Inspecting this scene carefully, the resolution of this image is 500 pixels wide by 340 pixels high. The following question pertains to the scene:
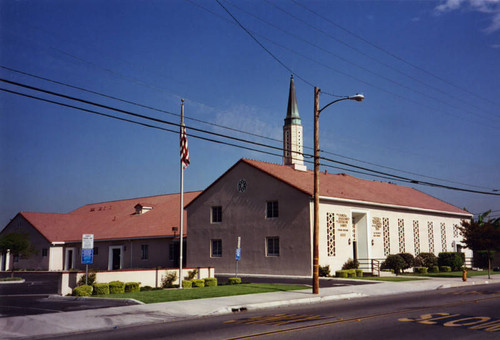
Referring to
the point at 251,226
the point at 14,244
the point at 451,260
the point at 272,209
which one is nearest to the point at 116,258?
the point at 14,244

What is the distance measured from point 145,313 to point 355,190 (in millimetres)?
28303

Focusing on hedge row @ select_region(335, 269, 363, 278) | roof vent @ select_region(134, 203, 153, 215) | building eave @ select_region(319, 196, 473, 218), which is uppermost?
roof vent @ select_region(134, 203, 153, 215)

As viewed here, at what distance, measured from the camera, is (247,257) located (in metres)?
37.3

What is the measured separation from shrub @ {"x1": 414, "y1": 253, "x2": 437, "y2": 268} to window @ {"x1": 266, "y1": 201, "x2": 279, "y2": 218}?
13.1 m

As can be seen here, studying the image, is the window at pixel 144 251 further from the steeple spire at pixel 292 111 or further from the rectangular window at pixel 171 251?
the steeple spire at pixel 292 111

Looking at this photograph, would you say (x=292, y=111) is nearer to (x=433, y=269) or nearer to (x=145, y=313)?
(x=433, y=269)

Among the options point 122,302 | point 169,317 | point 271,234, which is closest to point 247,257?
point 271,234

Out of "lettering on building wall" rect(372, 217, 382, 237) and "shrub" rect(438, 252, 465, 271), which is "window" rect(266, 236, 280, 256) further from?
"shrub" rect(438, 252, 465, 271)

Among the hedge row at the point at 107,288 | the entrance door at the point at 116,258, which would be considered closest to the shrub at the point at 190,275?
the hedge row at the point at 107,288

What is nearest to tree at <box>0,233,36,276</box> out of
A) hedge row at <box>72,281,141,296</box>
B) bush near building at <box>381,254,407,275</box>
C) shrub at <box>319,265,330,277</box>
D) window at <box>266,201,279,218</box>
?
window at <box>266,201,279,218</box>

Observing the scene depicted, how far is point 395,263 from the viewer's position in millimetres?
37312

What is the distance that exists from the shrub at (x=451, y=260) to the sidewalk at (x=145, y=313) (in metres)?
22.2

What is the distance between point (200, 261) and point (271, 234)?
25.2 feet

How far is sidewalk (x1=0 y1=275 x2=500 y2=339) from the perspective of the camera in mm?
13133
